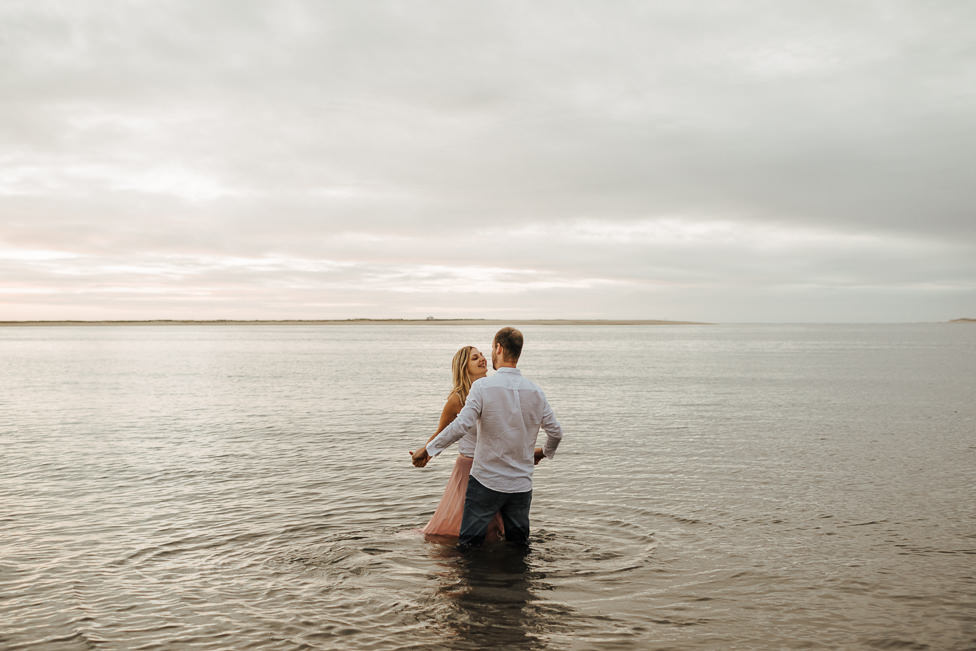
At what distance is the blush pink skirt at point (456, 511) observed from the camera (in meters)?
8.20

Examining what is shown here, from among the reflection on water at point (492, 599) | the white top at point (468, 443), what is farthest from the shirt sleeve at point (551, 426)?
the reflection on water at point (492, 599)

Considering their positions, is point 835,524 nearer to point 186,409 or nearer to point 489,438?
point 489,438

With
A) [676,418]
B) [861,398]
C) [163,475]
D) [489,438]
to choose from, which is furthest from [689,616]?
[861,398]

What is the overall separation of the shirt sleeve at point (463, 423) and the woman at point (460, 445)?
0.36 metres

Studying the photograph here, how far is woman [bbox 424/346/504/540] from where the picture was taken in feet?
26.0

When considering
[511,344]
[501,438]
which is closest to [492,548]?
[501,438]

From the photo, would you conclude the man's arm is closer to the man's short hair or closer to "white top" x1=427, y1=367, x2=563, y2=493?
"white top" x1=427, y1=367, x2=563, y2=493

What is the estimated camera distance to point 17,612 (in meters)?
6.92

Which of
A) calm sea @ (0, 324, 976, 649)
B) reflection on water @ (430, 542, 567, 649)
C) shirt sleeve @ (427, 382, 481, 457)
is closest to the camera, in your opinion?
reflection on water @ (430, 542, 567, 649)

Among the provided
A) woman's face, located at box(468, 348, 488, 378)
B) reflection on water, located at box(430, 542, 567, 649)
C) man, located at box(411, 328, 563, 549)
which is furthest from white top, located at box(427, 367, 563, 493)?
reflection on water, located at box(430, 542, 567, 649)

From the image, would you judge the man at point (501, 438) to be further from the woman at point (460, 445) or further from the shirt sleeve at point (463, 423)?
the woman at point (460, 445)

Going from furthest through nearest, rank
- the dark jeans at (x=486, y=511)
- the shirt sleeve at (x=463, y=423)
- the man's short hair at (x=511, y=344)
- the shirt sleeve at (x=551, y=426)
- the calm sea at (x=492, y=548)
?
the dark jeans at (x=486, y=511), the shirt sleeve at (x=551, y=426), the man's short hair at (x=511, y=344), the shirt sleeve at (x=463, y=423), the calm sea at (x=492, y=548)

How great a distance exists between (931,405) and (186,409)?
26240mm

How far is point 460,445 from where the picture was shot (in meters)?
8.03
